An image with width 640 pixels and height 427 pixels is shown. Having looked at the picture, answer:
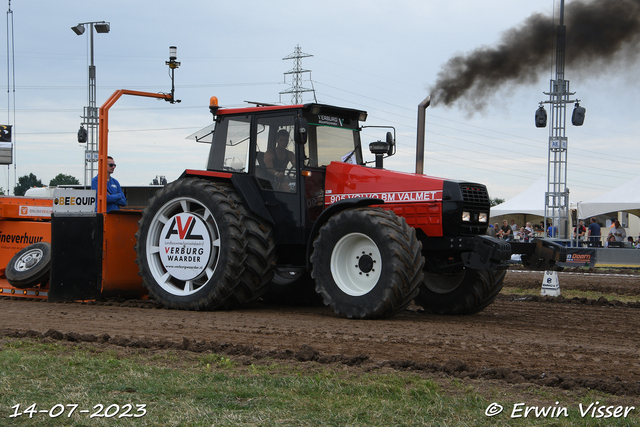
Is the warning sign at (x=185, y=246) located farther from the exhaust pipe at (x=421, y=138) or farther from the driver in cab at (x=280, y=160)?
the exhaust pipe at (x=421, y=138)

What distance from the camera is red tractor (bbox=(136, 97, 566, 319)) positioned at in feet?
24.8

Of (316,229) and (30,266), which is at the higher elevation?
(316,229)

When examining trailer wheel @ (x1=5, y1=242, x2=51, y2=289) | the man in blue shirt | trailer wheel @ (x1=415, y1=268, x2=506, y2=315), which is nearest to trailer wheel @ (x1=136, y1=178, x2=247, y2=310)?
the man in blue shirt

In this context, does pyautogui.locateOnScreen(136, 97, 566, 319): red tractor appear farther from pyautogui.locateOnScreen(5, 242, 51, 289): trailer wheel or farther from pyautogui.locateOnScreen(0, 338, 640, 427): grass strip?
pyautogui.locateOnScreen(0, 338, 640, 427): grass strip

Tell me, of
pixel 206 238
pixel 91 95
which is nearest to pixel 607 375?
pixel 206 238

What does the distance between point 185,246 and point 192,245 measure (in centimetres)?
13

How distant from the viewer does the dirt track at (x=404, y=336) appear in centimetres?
506

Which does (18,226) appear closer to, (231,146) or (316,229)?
(231,146)

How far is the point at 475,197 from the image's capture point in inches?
316

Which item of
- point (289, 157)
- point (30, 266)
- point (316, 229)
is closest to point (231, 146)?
point (289, 157)

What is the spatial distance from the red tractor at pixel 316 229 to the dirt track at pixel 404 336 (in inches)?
13.8

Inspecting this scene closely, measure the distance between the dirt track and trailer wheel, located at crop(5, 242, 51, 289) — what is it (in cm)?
31

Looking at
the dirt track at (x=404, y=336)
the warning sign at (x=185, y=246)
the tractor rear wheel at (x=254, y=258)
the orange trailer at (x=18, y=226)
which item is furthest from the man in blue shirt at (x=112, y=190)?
the tractor rear wheel at (x=254, y=258)

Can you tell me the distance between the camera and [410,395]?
422 cm
